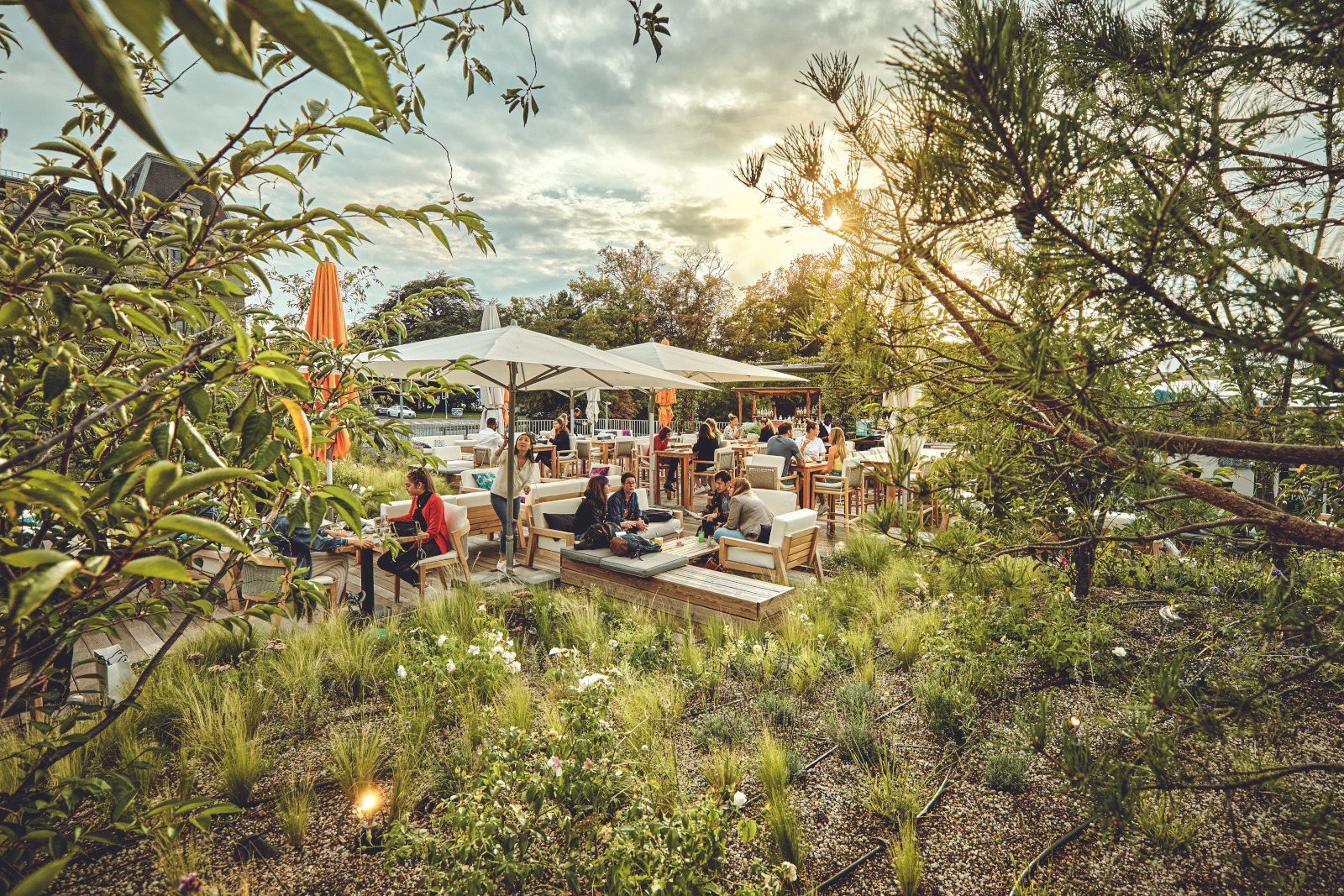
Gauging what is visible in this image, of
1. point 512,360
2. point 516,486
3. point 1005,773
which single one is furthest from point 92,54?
point 516,486

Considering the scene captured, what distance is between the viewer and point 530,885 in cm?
226

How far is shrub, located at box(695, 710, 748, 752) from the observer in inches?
127

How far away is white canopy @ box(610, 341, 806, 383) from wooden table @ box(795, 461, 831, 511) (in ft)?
5.17

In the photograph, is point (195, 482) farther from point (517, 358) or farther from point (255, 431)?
point (517, 358)

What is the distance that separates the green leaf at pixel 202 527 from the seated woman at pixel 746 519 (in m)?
5.87

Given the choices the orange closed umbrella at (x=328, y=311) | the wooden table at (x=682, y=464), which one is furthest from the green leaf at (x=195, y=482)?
the wooden table at (x=682, y=464)

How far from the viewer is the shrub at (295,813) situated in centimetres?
250

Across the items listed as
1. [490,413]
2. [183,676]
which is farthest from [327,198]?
[490,413]

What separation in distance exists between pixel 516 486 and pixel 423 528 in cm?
179

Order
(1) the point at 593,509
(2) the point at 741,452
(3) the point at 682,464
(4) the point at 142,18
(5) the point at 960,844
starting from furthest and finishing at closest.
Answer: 1. (2) the point at 741,452
2. (3) the point at 682,464
3. (1) the point at 593,509
4. (5) the point at 960,844
5. (4) the point at 142,18

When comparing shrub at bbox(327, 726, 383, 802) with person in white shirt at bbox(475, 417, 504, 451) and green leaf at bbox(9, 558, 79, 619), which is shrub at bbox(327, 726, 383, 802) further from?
person in white shirt at bbox(475, 417, 504, 451)

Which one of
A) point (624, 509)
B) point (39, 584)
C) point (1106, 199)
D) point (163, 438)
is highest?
point (1106, 199)

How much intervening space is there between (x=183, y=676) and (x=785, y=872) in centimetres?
368

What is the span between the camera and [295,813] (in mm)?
2525
